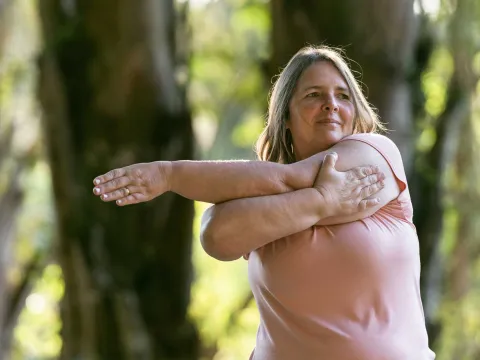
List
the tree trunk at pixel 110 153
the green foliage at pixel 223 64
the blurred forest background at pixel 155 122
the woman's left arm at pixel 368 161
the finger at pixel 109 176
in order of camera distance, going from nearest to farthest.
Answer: the finger at pixel 109 176
the woman's left arm at pixel 368 161
the blurred forest background at pixel 155 122
the tree trunk at pixel 110 153
the green foliage at pixel 223 64

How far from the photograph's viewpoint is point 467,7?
4.82 metres

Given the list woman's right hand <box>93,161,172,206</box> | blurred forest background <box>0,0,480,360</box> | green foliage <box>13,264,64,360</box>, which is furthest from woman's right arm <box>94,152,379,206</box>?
green foliage <box>13,264,64,360</box>

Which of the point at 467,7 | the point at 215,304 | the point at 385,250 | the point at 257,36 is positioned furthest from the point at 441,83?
the point at 385,250

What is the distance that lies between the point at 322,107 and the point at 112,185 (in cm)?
51

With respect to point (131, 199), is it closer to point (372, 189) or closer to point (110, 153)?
point (372, 189)

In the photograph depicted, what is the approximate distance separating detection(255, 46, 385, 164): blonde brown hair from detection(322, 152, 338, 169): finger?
0.69 ft

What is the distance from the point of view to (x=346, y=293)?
5.59 ft

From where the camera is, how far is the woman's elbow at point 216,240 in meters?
1.73

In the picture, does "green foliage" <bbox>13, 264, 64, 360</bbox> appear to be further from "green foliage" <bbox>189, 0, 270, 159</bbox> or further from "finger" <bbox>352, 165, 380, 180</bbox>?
"finger" <bbox>352, 165, 380, 180</bbox>

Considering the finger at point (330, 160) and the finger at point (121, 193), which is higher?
the finger at point (330, 160)

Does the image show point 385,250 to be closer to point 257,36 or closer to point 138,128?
point 138,128

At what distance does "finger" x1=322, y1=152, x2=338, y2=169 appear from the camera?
5.78ft

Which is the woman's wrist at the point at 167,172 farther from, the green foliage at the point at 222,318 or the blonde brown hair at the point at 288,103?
the green foliage at the point at 222,318

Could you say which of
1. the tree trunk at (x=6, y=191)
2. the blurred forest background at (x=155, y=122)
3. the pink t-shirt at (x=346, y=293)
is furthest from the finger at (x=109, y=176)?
the tree trunk at (x=6, y=191)
